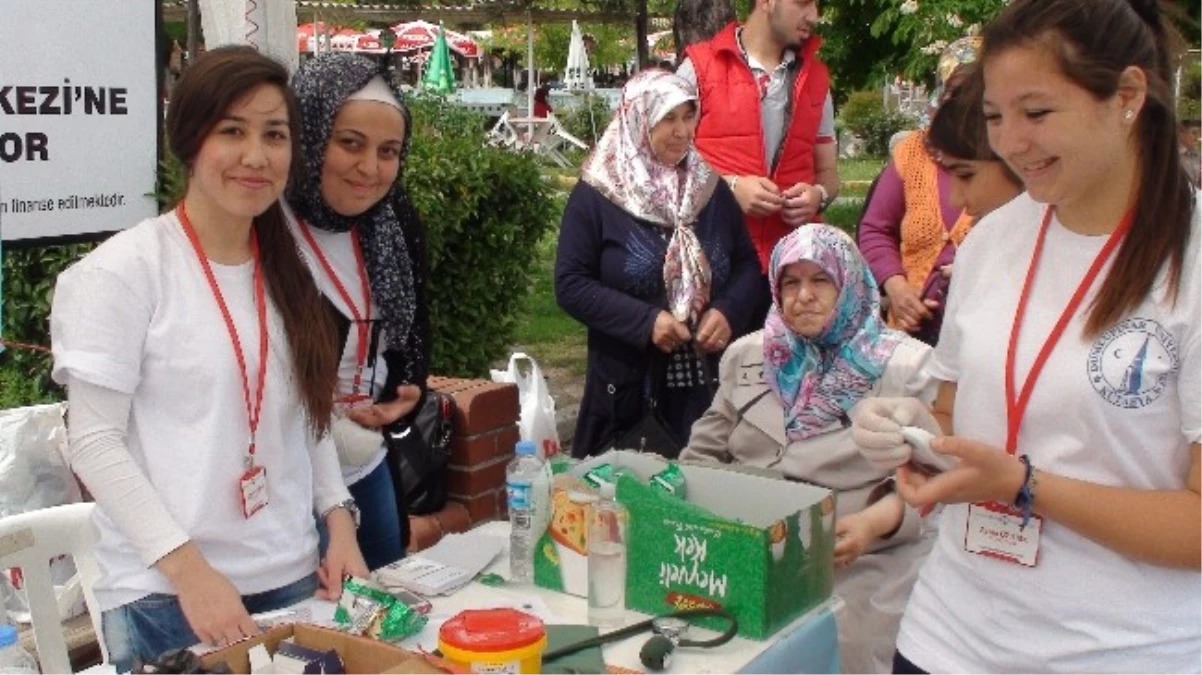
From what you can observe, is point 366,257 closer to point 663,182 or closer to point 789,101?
point 663,182

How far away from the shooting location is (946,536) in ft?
6.13

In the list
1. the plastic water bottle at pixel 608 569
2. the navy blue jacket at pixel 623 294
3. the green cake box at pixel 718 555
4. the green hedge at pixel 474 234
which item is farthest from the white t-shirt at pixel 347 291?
the green hedge at pixel 474 234

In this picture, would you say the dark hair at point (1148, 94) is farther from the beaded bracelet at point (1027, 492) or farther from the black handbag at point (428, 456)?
the black handbag at point (428, 456)

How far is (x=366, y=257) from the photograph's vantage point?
8.57 ft

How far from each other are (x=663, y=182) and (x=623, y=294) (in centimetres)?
36

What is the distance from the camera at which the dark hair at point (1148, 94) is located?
5.23ft

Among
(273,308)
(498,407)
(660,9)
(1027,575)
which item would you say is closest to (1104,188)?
(1027,575)

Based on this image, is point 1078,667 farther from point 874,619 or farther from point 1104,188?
point 874,619

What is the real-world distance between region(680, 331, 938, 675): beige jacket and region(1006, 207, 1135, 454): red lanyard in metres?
1.03

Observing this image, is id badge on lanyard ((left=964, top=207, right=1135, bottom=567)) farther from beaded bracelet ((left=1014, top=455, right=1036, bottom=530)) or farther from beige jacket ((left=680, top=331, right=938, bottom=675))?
beige jacket ((left=680, top=331, right=938, bottom=675))

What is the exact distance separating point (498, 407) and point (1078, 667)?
2808 mm

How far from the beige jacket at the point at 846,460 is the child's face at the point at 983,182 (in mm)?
514

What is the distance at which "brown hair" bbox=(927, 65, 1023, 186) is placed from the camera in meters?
2.26

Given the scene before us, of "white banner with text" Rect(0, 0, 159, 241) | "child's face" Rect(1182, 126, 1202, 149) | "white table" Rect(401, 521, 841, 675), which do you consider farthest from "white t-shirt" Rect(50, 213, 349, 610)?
"child's face" Rect(1182, 126, 1202, 149)
